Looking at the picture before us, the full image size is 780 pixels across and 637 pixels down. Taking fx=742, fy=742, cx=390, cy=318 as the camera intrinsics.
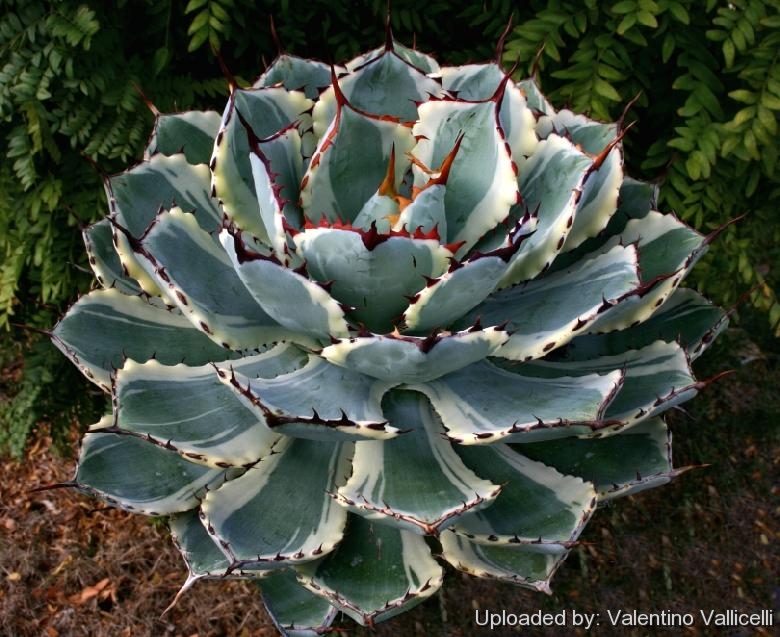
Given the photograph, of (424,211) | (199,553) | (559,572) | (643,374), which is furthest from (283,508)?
(559,572)

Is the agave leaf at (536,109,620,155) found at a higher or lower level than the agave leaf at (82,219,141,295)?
lower

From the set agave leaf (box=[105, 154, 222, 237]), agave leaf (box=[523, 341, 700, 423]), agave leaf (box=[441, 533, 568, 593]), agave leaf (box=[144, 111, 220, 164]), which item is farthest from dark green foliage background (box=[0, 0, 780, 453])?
agave leaf (box=[441, 533, 568, 593])

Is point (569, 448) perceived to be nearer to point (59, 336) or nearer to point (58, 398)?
point (59, 336)

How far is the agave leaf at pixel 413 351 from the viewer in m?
0.90

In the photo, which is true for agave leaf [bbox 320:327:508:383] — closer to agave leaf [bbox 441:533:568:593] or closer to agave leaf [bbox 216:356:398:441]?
agave leaf [bbox 216:356:398:441]

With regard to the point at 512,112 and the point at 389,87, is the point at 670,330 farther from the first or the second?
the point at 389,87

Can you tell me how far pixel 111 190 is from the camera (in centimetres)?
115

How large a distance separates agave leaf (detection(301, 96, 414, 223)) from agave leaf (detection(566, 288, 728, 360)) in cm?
42

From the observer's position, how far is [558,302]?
1.12m

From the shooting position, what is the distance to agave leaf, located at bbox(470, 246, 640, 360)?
1.02 metres

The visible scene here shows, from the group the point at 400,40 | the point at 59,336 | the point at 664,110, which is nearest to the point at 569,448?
the point at 59,336

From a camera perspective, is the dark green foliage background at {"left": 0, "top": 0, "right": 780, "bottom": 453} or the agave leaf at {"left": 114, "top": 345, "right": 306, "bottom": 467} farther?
the dark green foliage background at {"left": 0, "top": 0, "right": 780, "bottom": 453}

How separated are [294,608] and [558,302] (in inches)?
24.0

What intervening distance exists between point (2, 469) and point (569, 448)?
213 centimetres
